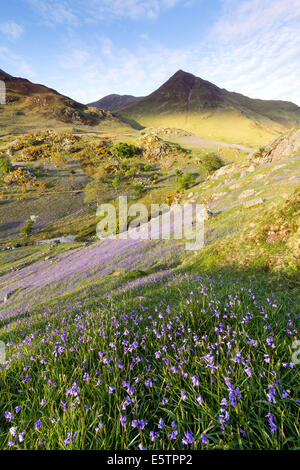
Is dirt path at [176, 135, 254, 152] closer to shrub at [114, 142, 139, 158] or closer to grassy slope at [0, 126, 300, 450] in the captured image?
shrub at [114, 142, 139, 158]

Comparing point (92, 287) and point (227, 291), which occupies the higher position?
point (227, 291)

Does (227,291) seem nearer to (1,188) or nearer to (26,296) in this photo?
(26,296)

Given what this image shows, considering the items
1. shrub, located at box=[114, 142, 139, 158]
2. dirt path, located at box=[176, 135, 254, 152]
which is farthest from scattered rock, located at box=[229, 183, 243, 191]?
dirt path, located at box=[176, 135, 254, 152]

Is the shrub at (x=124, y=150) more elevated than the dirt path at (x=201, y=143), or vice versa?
the dirt path at (x=201, y=143)

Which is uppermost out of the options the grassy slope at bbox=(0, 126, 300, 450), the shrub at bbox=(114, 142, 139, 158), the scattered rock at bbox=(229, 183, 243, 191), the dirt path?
the dirt path

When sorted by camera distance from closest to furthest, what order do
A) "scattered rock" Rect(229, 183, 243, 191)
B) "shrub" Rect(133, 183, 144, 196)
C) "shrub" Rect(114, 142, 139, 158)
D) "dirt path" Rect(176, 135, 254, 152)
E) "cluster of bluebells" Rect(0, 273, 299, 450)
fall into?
1. "cluster of bluebells" Rect(0, 273, 299, 450)
2. "scattered rock" Rect(229, 183, 243, 191)
3. "shrub" Rect(133, 183, 144, 196)
4. "shrub" Rect(114, 142, 139, 158)
5. "dirt path" Rect(176, 135, 254, 152)

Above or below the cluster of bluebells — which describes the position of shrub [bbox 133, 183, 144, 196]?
above

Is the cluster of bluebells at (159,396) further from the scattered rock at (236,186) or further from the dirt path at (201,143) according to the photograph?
the dirt path at (201,143)

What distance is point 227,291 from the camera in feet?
19.2

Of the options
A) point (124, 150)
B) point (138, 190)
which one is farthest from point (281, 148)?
point (124, 150)

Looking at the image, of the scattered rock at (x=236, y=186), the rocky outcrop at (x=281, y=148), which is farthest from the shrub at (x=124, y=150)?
the scattered rock at (x=236, y=186)

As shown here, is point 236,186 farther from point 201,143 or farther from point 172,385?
point 201,143

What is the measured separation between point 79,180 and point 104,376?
104505 millimetres
